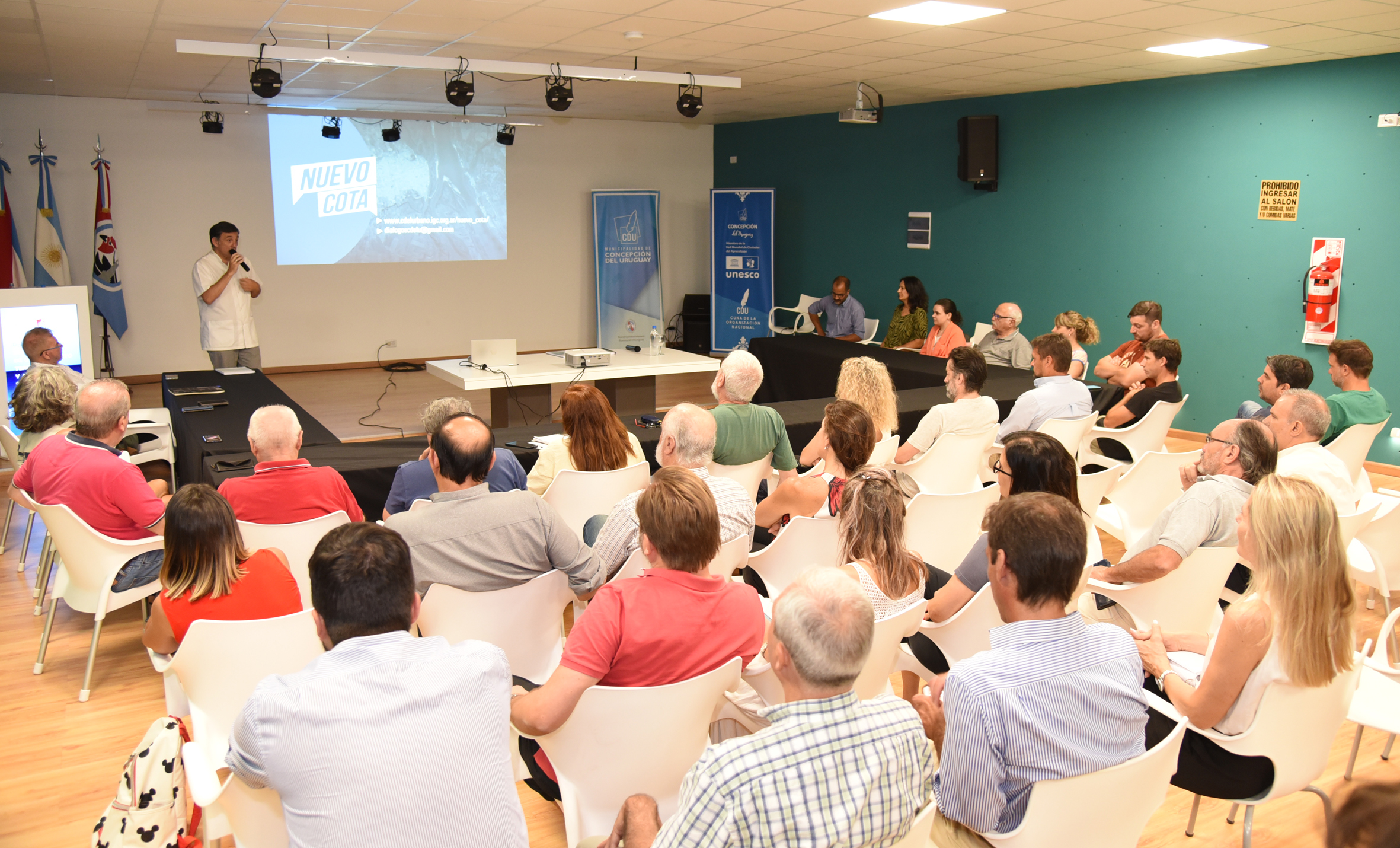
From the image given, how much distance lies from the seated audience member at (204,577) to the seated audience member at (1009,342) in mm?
5780

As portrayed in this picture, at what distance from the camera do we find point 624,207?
40.3 ft

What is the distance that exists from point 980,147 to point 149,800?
8.76m

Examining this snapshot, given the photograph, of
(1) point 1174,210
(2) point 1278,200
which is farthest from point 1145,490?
(1) point 1174,210

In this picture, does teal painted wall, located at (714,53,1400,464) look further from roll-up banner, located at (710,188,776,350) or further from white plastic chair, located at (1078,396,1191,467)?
white plastic chair, located at (1078,396,1191,467)

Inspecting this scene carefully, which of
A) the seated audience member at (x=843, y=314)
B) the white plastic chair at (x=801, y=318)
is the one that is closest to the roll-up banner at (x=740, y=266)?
the white plastic chair at (x=801, y=318)

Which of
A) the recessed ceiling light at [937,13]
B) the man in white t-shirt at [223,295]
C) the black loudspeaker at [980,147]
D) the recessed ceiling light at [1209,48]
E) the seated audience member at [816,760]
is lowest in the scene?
the seated audience member at [816,760]

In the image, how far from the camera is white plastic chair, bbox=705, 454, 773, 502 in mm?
3947

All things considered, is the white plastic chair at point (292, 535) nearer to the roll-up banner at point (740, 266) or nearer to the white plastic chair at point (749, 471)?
the white plastic chair at point (749, 471)

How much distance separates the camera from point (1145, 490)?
388 cm

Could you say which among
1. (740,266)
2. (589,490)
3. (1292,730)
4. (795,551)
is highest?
(740,266)

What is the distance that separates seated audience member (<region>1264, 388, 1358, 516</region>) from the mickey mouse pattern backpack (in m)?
3.65

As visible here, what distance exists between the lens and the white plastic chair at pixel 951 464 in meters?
4.35

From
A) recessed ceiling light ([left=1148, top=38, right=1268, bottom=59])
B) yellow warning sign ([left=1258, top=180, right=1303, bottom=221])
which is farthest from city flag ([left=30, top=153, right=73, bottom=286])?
yellow warning sign ([left=1258, top=180, right=1303, bottom=221])

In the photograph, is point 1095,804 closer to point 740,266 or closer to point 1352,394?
point 1352,394
